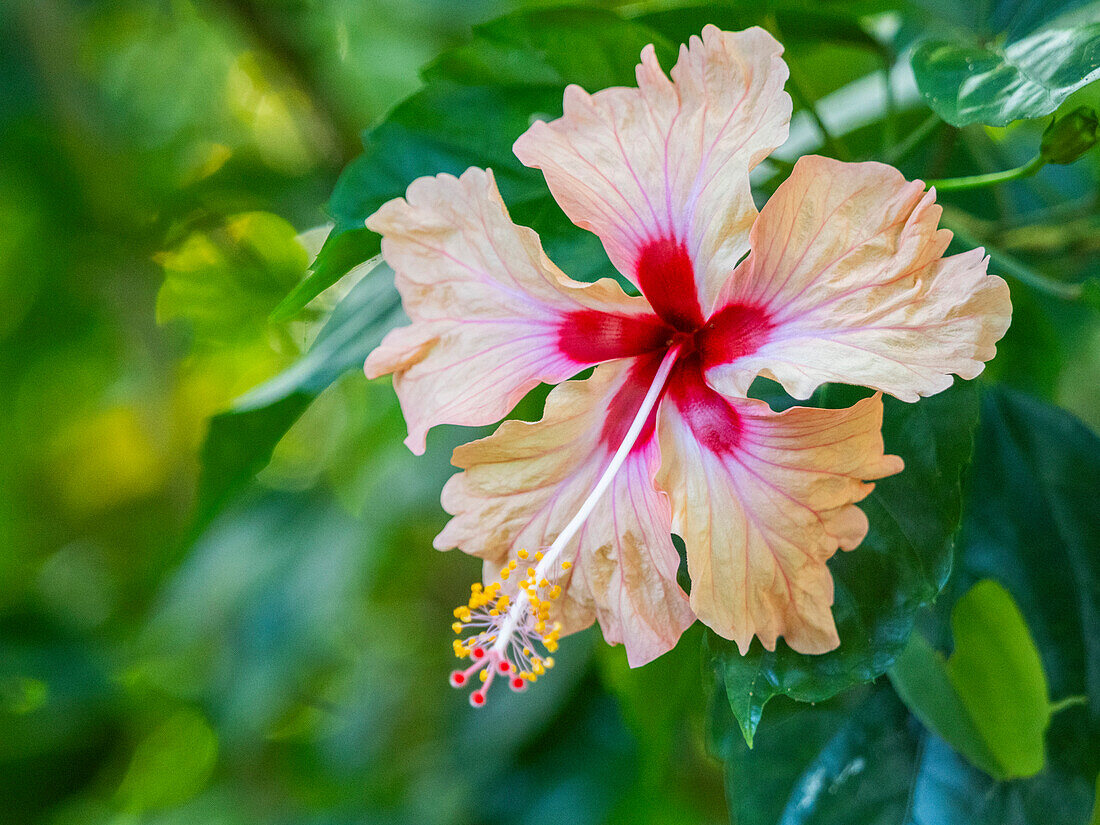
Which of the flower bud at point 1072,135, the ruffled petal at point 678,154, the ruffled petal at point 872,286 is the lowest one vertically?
the flower bud at point 1072,135

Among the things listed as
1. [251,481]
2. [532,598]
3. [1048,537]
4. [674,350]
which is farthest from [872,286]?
[251,481]

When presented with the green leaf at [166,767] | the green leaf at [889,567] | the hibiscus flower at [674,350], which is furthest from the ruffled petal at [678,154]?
the green leaf at [166,767]

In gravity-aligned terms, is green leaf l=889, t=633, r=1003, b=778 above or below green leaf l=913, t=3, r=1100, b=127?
below

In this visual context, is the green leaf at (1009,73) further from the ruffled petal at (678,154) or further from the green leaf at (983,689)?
the green leaf at (983,689)

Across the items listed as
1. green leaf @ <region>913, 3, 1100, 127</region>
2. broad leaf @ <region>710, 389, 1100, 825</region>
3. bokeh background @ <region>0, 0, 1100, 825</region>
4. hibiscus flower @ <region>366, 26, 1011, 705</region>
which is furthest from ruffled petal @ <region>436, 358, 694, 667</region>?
bokeh background @ <region>0, 0, 1100, 825</region>

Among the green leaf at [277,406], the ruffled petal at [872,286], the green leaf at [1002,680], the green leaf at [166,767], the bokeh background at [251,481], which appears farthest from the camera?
the green leaf at [166,767]

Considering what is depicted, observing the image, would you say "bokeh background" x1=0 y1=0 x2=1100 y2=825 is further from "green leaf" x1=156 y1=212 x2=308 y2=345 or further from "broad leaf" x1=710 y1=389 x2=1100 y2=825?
"broad leaf" x1=710 y1=389 x2=1100 y2=825

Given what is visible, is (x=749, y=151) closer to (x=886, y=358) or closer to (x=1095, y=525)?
(x=886, y=358)

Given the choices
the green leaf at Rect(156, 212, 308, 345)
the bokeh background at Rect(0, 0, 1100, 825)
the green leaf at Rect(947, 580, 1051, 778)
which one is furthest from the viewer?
the green leaf at Rect(156, 212, 308, 345)

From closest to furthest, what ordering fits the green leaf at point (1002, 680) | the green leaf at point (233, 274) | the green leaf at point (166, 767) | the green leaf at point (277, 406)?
the green leaf at point (1002, 680) < the green leaf at point (277, 406) < the green leaf at point (233, 274) < the green leaf at point (166, 767)
